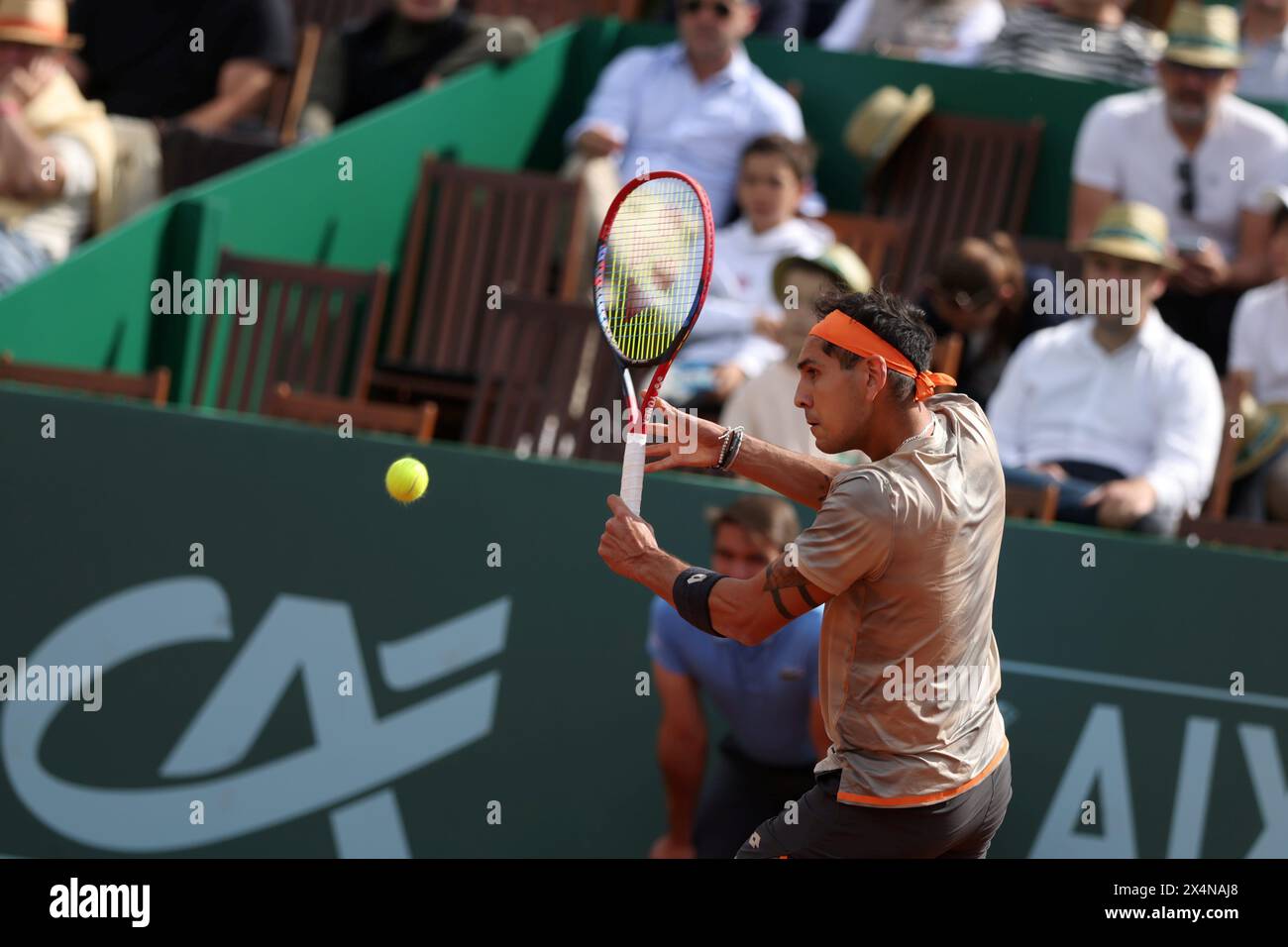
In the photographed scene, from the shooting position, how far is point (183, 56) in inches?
318

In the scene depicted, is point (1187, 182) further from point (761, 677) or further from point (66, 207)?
point (66, 207)

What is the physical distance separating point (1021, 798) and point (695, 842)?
32.9 inches

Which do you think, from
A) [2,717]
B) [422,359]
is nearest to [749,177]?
[422,359]

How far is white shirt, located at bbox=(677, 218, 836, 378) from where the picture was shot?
6434mm

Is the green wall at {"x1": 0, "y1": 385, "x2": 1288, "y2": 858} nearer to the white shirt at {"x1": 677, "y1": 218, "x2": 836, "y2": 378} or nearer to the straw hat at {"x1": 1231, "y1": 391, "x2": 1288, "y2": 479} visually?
the straw hat at {"x1": 1231, "y1": 391, "x2": 1288, "y2": 479}

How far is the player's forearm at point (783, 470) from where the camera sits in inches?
137

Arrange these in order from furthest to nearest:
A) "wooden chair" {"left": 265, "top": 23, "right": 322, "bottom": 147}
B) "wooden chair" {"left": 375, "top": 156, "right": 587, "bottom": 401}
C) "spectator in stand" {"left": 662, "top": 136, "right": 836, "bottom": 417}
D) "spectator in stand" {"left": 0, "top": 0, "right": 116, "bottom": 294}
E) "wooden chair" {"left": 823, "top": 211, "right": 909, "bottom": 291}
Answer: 1. "wooden chair" {"left": 265, "top": 23, "right": 322, "bottom": 147}
2. "wooden chair" {"left": 375, "top": 156, "right": 587, "bottom": 401}
3. "wooden chair" {"left": 823, "top": 211, "right": 909, "bottom": 291}
4. "spectator in stand" {"left": 0, "top": 0, "right": 116, "bottom": 294}
5. "spectator in stand" {"left": 662, "top": 136, "right": 836, "bottom": 417}

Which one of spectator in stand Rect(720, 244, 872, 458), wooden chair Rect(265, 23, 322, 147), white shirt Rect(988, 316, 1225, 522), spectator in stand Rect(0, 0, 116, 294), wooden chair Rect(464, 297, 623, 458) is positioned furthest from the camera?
wooden chair Rect(265, 23, 322, 147)

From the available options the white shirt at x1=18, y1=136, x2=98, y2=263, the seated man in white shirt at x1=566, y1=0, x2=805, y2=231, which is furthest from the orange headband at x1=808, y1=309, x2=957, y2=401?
the white shirt at x1=18, y1=136, x2=98, y2=263

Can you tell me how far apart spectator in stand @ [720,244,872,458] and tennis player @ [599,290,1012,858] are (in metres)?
2.05
